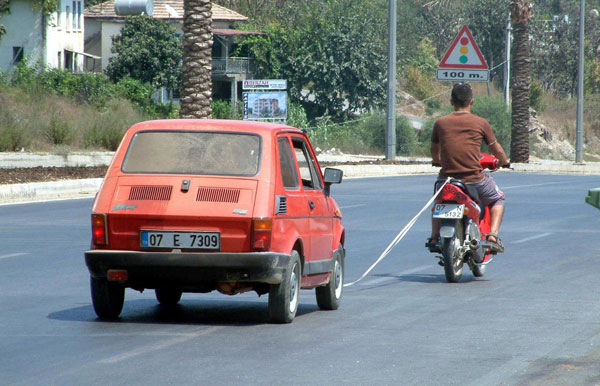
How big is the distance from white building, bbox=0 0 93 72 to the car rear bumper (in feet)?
213

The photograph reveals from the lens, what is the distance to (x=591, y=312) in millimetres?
10422

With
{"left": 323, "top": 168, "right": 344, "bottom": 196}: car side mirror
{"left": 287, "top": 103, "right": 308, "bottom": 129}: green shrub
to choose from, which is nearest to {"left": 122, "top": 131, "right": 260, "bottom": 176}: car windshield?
{"left": 323, "top": 168, "right": 344, "bottom": 196}: car side mirror

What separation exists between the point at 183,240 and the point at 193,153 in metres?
0.82

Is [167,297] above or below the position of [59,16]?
below

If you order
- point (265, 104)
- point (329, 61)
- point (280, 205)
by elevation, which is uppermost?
point (329, 61)

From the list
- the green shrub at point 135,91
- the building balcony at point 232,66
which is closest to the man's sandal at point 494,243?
the green shrub at point 135,91

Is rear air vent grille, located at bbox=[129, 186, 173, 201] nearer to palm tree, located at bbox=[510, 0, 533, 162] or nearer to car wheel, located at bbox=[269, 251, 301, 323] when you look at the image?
car wheel, located at bbox=[269, 251, 301, 323]

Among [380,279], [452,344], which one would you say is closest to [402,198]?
[380,279]

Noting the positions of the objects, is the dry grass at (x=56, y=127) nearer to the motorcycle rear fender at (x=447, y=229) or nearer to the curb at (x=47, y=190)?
the curb at (x=47, y=190)

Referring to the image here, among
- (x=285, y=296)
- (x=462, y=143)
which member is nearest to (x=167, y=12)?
(x=462, y=143)

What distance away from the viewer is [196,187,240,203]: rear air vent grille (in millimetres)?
9328

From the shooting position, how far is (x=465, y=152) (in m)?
12.8

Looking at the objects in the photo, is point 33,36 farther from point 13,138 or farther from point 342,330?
point 342,330

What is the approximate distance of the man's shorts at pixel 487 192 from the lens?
42.6ft
